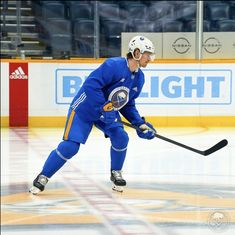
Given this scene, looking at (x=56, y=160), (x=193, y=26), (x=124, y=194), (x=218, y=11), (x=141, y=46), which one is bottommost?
(x=124, y=194)

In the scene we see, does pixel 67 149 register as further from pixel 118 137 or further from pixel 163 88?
pixel 163 88

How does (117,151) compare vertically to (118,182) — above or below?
above

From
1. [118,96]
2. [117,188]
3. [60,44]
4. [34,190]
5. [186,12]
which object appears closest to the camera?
[34,190]

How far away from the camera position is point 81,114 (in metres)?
3.28

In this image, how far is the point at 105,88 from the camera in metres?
3.36

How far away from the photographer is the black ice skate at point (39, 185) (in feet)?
10.6

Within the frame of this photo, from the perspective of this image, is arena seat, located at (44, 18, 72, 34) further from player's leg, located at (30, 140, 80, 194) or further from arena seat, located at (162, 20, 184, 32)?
player's leg, located at (30, 140, 80, 194)

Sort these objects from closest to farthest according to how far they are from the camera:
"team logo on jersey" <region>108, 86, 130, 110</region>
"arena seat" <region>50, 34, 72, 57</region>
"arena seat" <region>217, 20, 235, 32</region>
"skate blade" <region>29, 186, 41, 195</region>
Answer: "skate blade" <region>29, 186, 41, 195</region> → "team logo on jersey" <region>108, 86, 130, 110</region> → "arena seat" <region>217, 20, 235, 32</region> → "arena seat" <region>50, 34, 72, 57</region>

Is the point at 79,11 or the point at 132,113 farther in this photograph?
the point at 79,11

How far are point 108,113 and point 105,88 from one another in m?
0.15

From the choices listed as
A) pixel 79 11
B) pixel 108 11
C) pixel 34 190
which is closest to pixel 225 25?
pixel 108 11

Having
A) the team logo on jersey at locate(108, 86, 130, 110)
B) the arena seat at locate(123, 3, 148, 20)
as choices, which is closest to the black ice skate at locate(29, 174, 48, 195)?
the team logo on jersey at locate(108, 86, 130, 110)

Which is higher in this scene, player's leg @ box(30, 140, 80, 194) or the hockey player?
the hockey player

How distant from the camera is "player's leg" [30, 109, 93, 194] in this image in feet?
10.6
